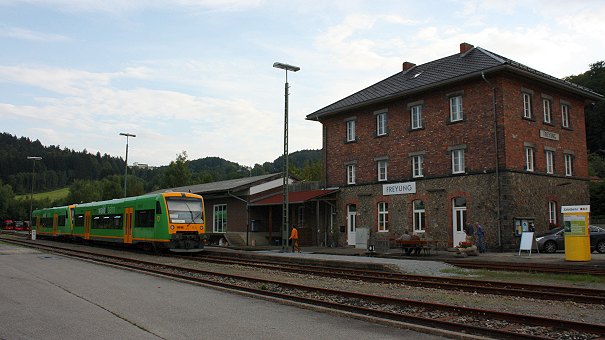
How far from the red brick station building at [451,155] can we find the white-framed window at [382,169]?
6 centimetres

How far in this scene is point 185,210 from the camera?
24016 millimetres

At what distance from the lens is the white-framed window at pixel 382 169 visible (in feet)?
99.1

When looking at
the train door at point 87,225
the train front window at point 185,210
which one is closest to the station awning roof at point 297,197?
the train front window at point 185,210

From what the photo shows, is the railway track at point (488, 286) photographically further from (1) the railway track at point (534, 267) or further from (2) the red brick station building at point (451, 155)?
(2) the red brick station building at point (451, 155)

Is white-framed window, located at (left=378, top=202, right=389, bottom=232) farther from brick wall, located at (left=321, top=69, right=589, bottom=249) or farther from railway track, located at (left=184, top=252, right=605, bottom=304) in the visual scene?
railway track, located at (left=184, top=252, right=605, bottom=304)

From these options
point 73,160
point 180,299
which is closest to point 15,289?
point 180,299

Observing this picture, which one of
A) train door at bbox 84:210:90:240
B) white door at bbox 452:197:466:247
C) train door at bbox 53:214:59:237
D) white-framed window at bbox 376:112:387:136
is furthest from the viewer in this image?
train door at bbox 53:214:59:237

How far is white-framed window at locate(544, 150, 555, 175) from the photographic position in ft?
90.4

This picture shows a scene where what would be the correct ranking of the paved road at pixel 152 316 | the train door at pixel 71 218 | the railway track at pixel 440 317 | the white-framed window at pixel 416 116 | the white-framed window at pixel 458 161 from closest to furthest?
the railway track at pixel 440 317 < the paved road at pixel 152 316 < the white-framed window at pixel 458 161 < the white-framed window at pixel 416 116 < the train door at pixel 71 218

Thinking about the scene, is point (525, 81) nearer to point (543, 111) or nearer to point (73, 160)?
point (543, 111)

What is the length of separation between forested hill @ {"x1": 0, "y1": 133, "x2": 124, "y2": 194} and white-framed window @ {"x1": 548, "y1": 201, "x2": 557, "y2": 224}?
138 meters

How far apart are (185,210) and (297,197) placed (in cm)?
1031

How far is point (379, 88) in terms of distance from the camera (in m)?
32.8

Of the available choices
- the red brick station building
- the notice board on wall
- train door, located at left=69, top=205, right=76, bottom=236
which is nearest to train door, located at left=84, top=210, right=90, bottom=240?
train door, located at left=69, top=205, right=76, bottom=236
